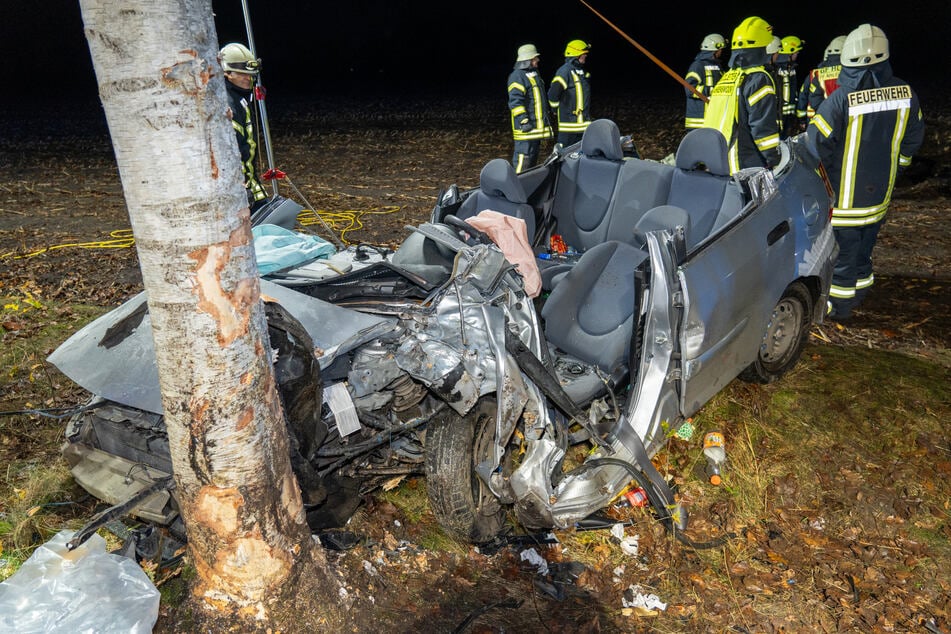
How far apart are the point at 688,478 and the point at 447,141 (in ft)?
37.5

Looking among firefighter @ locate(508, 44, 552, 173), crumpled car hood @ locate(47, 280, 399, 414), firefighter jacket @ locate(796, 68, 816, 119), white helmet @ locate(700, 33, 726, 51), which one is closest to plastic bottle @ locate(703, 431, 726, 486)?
crumpled car hood @ locate(47, 280, 399, 414)

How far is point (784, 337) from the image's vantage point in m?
4.91

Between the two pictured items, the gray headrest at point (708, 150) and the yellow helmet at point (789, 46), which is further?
the yellow helmet at point (789, 46)

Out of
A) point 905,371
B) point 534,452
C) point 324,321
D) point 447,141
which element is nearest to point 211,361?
point 324,321

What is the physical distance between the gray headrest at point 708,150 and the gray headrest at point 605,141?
0.65 meters

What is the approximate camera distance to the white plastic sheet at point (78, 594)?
255 centimetres

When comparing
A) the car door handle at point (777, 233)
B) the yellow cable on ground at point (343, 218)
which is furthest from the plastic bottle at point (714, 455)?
the yellow cable on ground at point (343, 218)

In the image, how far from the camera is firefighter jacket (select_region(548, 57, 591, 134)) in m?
10.4

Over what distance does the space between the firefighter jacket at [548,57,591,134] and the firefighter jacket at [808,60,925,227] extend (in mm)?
4699

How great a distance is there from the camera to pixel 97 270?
24.3ft

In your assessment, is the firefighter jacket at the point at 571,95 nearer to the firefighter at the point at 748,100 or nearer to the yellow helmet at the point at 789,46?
the firefighter at the point at 748,100

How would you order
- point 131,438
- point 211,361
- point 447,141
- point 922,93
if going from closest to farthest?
point 211,361
point 131,438
point 447,141
point 922,93

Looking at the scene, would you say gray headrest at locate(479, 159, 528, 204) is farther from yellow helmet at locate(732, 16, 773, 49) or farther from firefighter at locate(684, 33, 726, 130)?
firefighter at locate(684, 33, 726, 130)

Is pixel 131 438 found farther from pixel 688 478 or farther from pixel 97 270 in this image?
pixel 97 270
